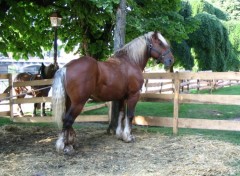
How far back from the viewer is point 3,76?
9328 millimetres

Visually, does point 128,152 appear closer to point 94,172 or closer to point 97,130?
point 94,172

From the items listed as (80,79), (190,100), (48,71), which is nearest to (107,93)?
(80,79)

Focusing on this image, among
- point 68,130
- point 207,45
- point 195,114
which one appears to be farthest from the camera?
point 207,45

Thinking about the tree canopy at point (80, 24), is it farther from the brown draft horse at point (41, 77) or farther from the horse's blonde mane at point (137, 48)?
the brown draft horse at point (41, 77)

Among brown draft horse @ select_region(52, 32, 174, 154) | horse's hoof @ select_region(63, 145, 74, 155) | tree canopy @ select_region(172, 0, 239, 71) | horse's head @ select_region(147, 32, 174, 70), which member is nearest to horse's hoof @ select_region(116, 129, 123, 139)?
brown draft horse @ select_region(52, 32, 174, 154)

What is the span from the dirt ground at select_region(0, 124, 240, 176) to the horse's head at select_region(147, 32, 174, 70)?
162cm

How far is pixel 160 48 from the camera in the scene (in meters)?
7.00

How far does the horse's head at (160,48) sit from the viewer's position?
22.9 feet

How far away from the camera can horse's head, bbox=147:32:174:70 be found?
6.98m

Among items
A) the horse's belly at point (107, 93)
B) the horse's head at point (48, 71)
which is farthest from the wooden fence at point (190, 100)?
the horse's head at point (48, 71)

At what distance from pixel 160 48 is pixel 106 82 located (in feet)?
5.01

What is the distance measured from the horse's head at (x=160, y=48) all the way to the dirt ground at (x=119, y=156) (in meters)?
1.62

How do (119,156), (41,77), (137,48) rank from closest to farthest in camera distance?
1. (119,156)
2. (137,48)
3. (41,77)

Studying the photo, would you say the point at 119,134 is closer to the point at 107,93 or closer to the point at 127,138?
the point at 127,138
